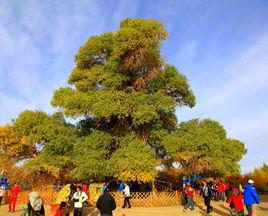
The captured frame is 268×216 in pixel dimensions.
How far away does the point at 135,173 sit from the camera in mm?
23188

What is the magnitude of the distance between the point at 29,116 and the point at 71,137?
450 centimetres


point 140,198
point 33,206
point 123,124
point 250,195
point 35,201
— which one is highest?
point 123,124

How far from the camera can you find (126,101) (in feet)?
84.4

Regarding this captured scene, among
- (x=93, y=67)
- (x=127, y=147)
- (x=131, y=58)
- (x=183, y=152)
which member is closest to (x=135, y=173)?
(x=127, y=147)

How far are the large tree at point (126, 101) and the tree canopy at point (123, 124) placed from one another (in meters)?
0.08

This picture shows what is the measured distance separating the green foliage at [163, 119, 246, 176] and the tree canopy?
7 centimetres

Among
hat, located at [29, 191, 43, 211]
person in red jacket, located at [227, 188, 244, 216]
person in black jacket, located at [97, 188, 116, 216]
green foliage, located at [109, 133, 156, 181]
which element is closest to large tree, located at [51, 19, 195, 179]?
green foliage, located at [109, 133, 156, 181]

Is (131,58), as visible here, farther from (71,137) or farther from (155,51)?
(71,137)

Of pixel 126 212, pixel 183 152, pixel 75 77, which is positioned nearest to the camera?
pixel 126 212

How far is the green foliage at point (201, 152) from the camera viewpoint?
24562 millimetres

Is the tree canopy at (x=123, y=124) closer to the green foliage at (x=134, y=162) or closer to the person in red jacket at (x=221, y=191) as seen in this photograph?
the green foliage at (x=134, y=162)

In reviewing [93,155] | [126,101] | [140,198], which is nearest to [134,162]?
[140,198]

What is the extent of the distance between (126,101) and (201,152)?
272 inches

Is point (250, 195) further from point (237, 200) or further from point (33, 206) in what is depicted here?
point (33, 206)
